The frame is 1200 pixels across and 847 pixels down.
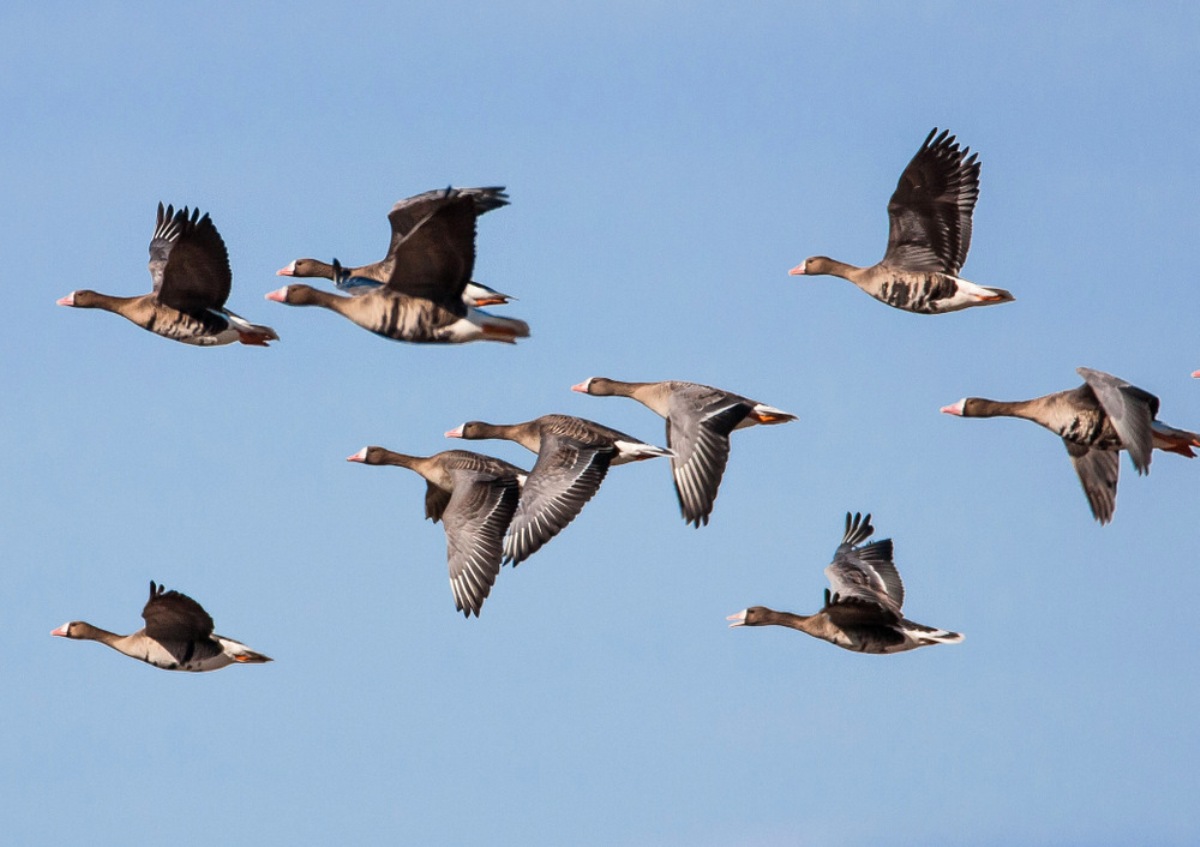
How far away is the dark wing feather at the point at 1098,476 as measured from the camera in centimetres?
2533

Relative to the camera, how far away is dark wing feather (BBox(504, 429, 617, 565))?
24.2 m

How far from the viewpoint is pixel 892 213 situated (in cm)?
2648

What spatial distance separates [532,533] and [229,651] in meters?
4.13

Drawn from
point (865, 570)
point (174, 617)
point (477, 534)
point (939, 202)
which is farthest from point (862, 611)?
point (174, 617)

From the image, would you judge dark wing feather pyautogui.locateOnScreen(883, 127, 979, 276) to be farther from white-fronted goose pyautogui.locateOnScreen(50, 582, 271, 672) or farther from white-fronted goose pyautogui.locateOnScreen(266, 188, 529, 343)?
white-fronted goose pyautogui.locateOnScreen(50, 582, 271, 672)

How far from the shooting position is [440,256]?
21266mm

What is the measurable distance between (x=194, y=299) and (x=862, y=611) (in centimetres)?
952

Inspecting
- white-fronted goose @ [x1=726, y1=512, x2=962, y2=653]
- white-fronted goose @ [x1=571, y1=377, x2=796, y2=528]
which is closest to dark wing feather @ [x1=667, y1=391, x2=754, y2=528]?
white-fronted goose @ [x1=571, y1=377, x2=796, y2=528]

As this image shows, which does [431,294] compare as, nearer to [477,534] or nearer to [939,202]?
[477,534]

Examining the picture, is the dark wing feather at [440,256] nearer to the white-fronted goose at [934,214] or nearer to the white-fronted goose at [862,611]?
the white-fronted goose at [862,611]

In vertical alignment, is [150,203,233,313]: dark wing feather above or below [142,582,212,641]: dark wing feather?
above

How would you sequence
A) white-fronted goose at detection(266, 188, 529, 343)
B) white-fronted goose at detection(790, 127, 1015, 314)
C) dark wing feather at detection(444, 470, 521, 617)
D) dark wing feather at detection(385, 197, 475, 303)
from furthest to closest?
white-fronted goose at detection(790, 127, 1015, 314) → dark wing feather at detection(444, 470, 521, 617) → white-fronted goose at detection(266, 188, 529, 343) → dark wing feather at detection(385, 197, 475, 303)

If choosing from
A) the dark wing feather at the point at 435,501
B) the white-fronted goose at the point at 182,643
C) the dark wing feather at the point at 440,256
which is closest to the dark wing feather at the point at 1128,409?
the dark wing feather at the point at 440,256

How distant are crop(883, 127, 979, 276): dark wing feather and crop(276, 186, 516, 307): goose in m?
5.82
